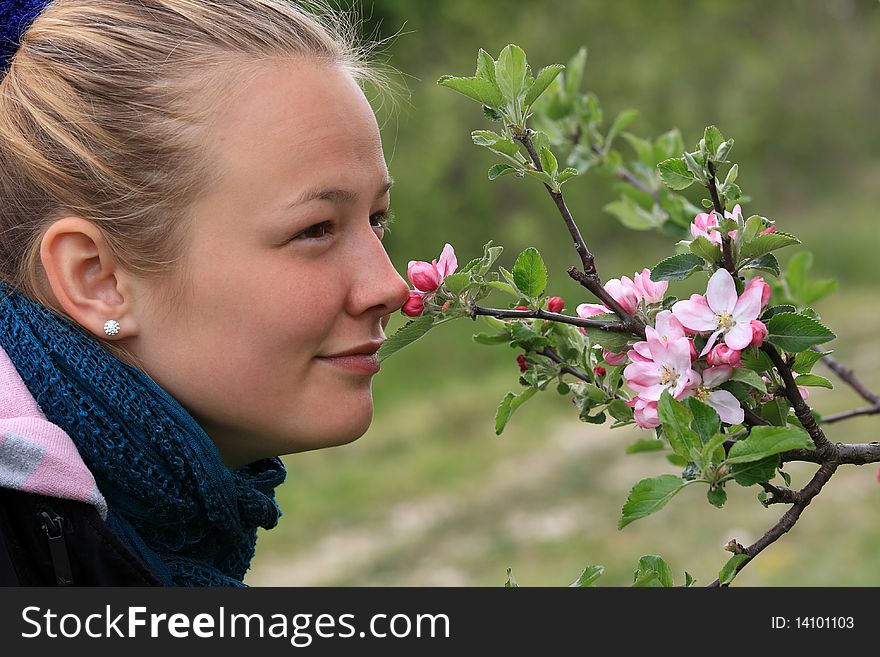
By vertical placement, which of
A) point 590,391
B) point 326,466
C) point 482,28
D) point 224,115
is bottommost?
point 590,391

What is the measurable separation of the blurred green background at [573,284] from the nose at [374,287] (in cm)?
179

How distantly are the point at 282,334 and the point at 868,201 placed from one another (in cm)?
863

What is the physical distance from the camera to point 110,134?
4.32ft

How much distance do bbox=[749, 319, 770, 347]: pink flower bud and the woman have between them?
438 mm

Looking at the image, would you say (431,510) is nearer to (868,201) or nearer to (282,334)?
(282,334)

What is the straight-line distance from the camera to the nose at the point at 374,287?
126cm

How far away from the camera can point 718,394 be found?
1.03 metres

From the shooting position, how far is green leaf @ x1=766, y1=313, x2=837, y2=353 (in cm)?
100

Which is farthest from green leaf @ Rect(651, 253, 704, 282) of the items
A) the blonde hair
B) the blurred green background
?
the blurred green background

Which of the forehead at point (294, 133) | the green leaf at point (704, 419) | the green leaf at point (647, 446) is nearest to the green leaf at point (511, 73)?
the forehead at point (294, 133)

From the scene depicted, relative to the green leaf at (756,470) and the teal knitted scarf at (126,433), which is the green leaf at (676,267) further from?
the teal knitted scarf at (126,433)

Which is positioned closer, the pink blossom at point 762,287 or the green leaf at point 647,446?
the pink blossom at point 762,287

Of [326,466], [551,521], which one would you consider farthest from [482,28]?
[551,521]

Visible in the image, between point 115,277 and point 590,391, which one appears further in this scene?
point 115,277
